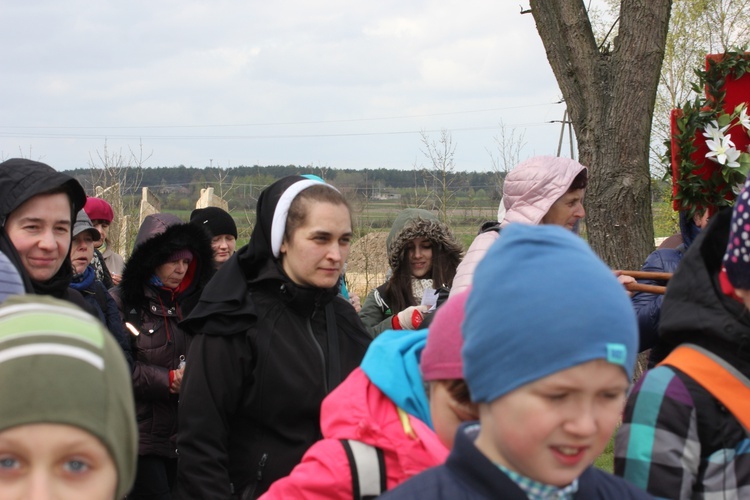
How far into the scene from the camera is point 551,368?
1.68 m

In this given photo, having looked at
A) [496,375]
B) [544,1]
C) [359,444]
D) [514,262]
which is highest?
[544,1]

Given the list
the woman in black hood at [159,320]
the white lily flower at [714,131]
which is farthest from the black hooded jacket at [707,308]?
the woman in black hood at [159,320]

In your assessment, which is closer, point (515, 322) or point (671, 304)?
point (515, 322)

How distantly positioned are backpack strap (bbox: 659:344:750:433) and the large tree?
16.3 feet

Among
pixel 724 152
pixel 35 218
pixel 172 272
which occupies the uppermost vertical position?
pixel 724 152

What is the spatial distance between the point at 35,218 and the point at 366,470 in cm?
193

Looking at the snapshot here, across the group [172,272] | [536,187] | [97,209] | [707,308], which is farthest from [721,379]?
[97,209]

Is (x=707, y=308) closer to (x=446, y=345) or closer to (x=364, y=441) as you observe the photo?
(x=446, y=345)

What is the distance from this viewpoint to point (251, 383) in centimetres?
337

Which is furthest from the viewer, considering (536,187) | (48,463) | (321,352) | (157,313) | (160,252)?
(160,252)

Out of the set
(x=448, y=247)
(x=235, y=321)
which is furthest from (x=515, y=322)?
(x=448, y=247)

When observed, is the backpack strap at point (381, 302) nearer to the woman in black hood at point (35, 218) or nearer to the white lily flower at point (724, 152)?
the white lily flower at point (724, 152)

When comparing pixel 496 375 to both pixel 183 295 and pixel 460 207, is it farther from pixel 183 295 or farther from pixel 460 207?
pixel 460 207

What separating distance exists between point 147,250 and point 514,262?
163 inches
